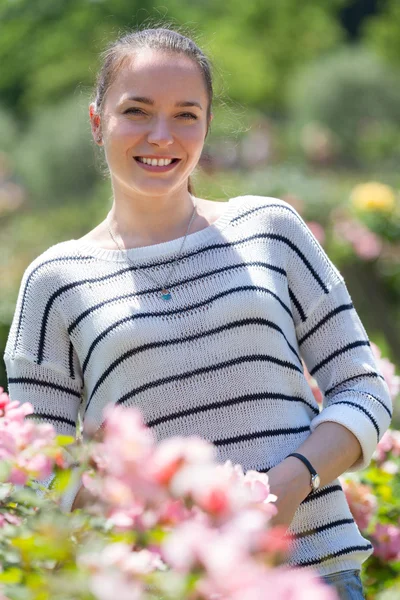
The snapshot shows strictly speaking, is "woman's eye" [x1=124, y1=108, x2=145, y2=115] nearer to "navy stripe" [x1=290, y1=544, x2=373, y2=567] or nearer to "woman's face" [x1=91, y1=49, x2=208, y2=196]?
"woman's face" [x1=91, y1=49, x2=208, y2=196]

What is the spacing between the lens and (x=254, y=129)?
16.1 metres

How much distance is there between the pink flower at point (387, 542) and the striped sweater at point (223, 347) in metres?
0.46

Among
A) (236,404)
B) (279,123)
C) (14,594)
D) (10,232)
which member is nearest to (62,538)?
(14,594)

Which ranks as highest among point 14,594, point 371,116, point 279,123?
point 279,123

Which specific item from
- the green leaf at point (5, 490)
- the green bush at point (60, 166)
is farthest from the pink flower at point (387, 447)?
the green bush at point (60, 166)

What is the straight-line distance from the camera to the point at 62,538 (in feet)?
2.90

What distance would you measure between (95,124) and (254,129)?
564 inches

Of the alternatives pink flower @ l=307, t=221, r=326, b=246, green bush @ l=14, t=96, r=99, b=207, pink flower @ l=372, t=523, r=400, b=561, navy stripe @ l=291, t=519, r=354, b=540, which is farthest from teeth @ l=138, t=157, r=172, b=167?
green bush @ l=14, t=96, r=99, b=207

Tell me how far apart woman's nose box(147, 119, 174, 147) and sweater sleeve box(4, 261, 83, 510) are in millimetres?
343

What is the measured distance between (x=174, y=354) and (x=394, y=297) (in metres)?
4.56

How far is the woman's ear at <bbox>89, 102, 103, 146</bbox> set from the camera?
2035mm

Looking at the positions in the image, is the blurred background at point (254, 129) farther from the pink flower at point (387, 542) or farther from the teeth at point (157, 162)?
the pink flower at point (387, 542)

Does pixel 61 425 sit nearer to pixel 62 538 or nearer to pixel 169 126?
pixel 169 126

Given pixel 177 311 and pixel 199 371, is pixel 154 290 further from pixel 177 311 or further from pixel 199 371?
pixel 199 371
